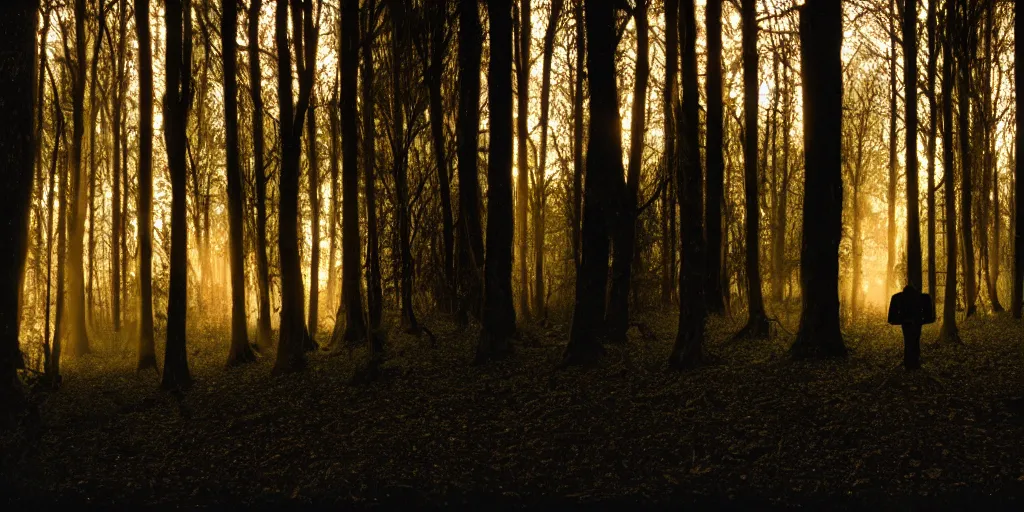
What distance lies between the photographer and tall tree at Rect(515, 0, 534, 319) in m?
17.6

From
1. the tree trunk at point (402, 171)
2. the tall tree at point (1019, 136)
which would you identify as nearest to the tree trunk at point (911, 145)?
the tall tree at point (1019, 136)

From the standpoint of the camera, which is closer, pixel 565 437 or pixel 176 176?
pixel 565 437

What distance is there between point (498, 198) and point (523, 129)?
675cm

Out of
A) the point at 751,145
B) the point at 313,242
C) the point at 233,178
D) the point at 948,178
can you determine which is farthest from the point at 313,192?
the point at 948,178

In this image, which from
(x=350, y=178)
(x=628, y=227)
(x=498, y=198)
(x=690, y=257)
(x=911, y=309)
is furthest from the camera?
(x=350, y=178)

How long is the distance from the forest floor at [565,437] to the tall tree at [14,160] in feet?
3.27

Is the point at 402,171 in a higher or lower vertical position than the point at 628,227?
Result: higher

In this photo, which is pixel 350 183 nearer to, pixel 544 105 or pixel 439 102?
pixel 439 102

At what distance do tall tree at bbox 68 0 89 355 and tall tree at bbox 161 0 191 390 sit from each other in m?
4.26

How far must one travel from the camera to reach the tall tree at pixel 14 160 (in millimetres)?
9633

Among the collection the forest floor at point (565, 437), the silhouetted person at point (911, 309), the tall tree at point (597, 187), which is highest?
the tall tree at point (597, 187)

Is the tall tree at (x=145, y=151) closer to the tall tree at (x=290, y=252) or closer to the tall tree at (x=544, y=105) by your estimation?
the tall tree at (x=290, y=252)

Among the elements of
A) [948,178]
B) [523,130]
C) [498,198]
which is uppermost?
[523,130]

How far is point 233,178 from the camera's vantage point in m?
13.3
